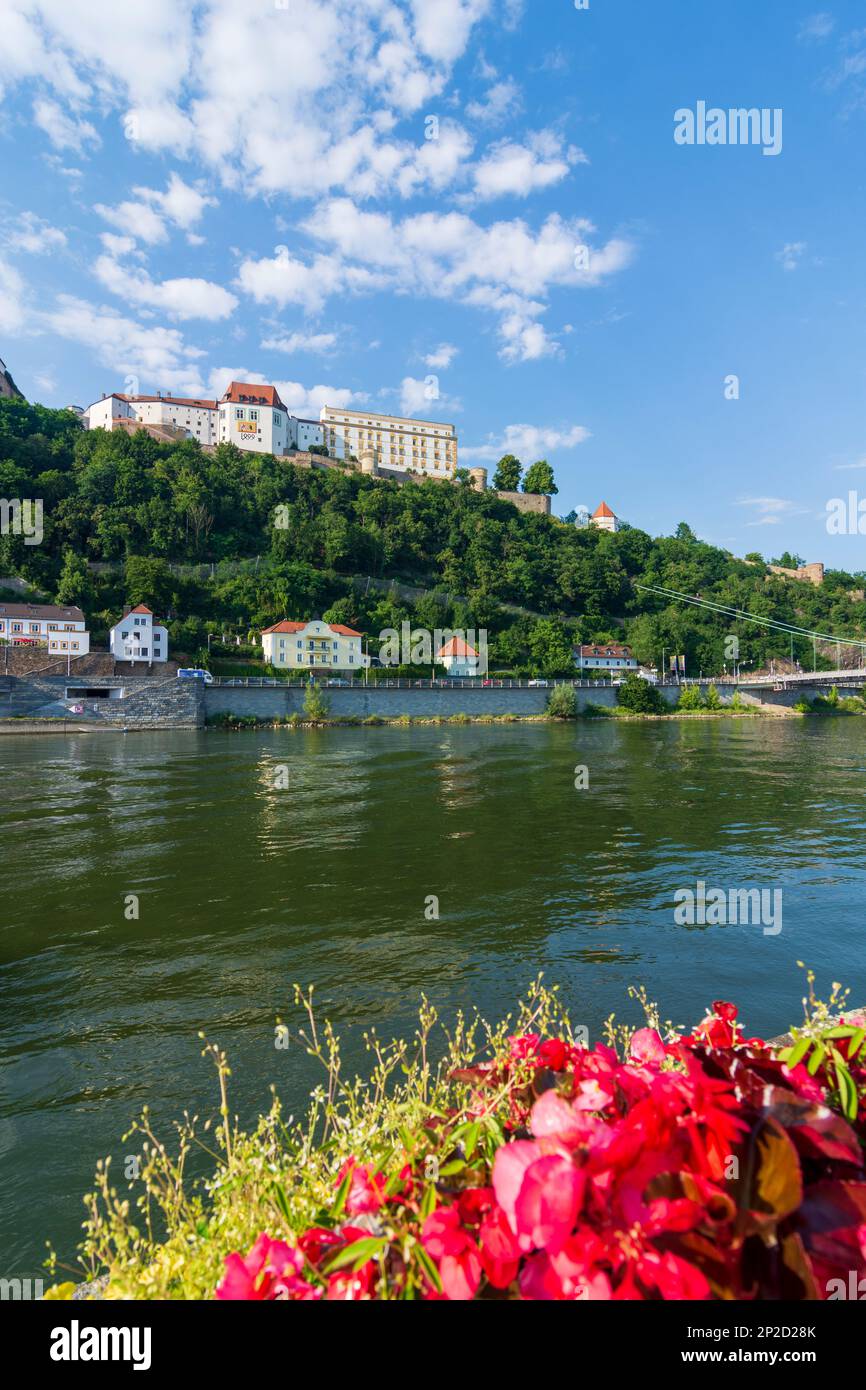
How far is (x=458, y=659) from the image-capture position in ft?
287

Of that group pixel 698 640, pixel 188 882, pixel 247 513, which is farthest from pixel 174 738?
pixel 698 640

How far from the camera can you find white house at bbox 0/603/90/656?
6750 centimetres

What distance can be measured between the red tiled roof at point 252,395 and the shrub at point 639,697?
82292mm

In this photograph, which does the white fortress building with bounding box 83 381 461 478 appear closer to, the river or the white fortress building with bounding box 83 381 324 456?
the white fortress building with bounding box 83 381 324 456

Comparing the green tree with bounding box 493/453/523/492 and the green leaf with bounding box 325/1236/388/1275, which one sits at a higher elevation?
the green tree with bounding box 493/453/523/492

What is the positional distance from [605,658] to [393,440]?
70959 millimetres

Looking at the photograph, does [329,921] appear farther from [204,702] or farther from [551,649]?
[551,649]

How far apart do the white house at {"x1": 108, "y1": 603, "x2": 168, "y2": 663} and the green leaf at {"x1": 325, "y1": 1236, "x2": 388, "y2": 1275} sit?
71651 millimetres

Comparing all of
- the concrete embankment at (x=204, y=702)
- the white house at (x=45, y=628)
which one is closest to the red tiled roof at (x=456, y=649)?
the concrete embankment at (x=204, y=702)

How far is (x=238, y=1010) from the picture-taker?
27.5ft

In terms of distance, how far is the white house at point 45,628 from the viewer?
221ft

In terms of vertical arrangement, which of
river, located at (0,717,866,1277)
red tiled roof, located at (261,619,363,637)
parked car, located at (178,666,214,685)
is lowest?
river, located at (0,717,866,1277)

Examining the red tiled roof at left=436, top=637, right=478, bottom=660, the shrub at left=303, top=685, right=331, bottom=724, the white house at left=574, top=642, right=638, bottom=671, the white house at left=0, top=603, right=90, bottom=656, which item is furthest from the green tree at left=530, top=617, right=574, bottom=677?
the white house at left=0, top=603, right=90, bottom=656

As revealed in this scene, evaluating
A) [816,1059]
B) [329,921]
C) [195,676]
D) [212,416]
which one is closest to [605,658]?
[195,676]
